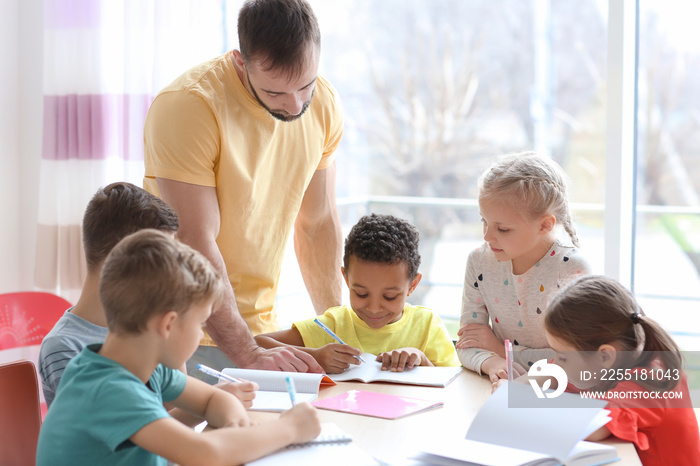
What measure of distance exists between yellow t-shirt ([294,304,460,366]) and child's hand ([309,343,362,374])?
182mm

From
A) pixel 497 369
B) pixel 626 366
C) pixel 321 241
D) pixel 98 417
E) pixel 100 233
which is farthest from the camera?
pixel 321 241

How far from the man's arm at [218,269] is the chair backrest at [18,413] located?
393 mm

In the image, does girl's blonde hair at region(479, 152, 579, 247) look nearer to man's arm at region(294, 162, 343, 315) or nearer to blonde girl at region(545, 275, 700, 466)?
blonde girl at region(545, 275, 700, 466)

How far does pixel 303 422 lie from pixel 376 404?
26cm

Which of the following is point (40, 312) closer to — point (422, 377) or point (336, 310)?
point (336, 310)

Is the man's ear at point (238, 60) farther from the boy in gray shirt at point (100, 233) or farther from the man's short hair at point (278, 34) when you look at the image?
the boy in gray shirt at point (100, 233)

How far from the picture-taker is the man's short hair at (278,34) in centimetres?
156

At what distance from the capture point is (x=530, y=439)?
1050 mm

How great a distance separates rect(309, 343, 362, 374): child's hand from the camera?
1529mm

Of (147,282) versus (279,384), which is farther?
(279,384)

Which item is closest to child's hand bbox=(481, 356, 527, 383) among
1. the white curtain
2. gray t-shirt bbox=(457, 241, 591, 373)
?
gray t-shirt bbox=(457, 241, 591, 373)

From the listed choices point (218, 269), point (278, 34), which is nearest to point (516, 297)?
point (218, 269)

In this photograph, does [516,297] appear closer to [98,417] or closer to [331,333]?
[331,333]

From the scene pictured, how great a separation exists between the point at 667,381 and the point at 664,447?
0.39ft
